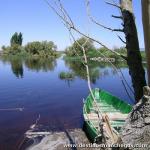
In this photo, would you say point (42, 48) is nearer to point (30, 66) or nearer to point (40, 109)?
point (30, 66)

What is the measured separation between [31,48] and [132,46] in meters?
137

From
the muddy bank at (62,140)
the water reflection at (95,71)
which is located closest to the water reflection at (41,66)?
the water reflection at (95,71)

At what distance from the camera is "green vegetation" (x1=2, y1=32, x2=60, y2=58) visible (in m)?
133

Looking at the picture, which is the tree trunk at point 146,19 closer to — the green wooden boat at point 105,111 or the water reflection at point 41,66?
the green wooden boat at point 105,111

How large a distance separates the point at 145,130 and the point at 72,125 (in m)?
17.3

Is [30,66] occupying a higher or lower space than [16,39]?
lower

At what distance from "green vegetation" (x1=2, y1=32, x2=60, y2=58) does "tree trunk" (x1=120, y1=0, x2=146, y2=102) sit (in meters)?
129

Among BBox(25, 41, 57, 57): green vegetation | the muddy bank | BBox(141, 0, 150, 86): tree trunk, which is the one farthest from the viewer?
BBox(25, 41, 57, 57): green vegetation

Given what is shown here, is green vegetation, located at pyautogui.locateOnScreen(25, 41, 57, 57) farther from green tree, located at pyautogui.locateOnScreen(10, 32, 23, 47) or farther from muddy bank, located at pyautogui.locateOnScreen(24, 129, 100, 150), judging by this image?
muddy bank, located at pyautogui.locateOnScreen(24, 129, 100, 150)

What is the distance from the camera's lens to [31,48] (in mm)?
138250

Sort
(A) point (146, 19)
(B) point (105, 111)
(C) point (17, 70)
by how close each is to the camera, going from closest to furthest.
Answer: (A) point (146, 19)
(B) point (105, 111)
(C) point (17, 70)

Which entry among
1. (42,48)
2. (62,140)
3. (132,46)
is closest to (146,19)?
(132,46)

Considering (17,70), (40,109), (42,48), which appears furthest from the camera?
(42,48)

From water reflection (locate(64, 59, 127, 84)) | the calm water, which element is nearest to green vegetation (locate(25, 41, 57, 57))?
water reflection (locate(64, 59, 127, 84))
